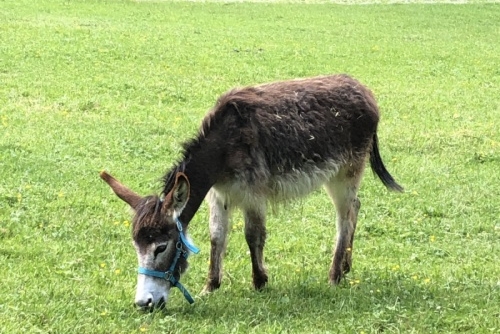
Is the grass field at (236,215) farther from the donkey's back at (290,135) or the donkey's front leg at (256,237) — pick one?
the donkey's back at (290,135)

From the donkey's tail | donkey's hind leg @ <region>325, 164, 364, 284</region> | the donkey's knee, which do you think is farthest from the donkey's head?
the donkey's tail

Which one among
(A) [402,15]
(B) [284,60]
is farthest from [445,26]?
(B) [284,60]

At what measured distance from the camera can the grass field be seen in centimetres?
543

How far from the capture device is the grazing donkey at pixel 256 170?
5.33 metres

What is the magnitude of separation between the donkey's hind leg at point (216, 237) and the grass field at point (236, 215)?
0.14 m

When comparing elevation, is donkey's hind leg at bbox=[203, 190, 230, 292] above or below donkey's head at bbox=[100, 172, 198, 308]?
below

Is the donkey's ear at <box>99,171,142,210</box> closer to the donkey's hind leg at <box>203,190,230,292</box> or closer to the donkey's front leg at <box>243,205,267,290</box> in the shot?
the donkey's hind leg at <box>203,190,230,292</box>

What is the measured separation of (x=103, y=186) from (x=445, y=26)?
21.7 m

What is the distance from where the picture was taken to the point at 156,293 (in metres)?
5.21

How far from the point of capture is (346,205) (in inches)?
269

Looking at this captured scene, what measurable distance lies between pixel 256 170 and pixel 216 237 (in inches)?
26.3

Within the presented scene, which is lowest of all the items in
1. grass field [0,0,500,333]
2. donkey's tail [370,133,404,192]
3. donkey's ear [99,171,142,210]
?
grass field [0,0,500,333]

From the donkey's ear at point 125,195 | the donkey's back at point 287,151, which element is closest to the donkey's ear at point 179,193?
the donkey's ear at point 125,195

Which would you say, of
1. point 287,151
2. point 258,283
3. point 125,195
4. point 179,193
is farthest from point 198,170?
point 258,283
